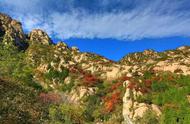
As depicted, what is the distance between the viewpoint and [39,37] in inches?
5758

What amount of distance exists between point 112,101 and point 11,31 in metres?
76.8

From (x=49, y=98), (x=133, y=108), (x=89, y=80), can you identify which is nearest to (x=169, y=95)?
(x=133, y=108)

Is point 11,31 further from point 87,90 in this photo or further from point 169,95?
point 169,95

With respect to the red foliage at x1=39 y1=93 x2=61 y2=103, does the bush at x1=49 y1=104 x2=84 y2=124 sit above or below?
below

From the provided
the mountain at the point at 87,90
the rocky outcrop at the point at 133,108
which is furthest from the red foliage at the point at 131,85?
the rocky outcrop at the point at 133,108

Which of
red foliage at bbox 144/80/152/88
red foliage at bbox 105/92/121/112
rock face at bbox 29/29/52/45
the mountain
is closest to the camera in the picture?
the mountain

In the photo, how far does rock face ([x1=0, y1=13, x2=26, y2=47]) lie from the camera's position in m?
125

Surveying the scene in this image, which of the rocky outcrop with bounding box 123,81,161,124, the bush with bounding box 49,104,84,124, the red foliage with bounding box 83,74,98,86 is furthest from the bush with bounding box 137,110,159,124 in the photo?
the red foliage with bounding box 83,74,98,86

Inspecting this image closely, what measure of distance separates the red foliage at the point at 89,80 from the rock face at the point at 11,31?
4512 centimetres

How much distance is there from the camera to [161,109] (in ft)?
190

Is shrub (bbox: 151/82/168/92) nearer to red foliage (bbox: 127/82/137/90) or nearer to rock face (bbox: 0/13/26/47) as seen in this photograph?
red foliage (bbox: 127/82/137/90)

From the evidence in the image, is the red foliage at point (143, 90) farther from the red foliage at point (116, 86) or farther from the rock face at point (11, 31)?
the rock face at point (11, 31)

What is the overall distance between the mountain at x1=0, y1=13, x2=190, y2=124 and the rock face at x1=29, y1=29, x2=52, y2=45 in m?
23.1

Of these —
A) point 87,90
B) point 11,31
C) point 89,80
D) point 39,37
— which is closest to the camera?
point 87,90
